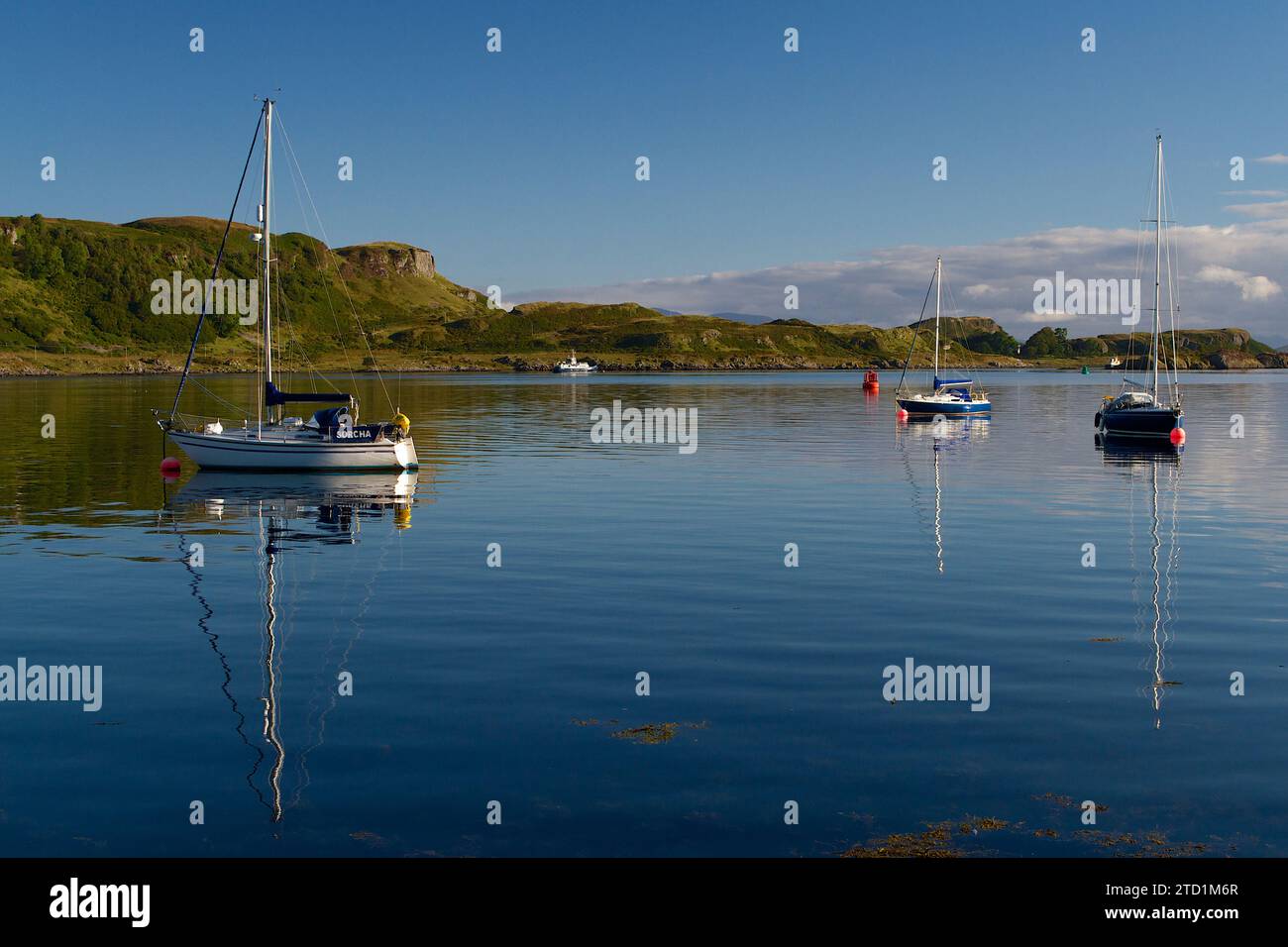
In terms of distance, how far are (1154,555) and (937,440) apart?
46.6m

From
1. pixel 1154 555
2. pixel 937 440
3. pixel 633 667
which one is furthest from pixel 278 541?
pixel 937 440

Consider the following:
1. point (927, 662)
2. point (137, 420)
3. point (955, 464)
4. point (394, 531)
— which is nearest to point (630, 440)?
point (955, 464)

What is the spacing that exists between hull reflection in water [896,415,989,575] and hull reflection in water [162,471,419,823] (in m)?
15.4

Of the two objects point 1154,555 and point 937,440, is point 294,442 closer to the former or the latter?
point 1154,555

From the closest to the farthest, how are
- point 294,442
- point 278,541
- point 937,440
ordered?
point 278,541
point 294,442
point 937,440

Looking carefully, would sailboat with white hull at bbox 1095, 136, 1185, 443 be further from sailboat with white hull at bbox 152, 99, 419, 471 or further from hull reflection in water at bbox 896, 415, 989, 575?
sailboat with white hull at bbox 152, 99, 419, 471

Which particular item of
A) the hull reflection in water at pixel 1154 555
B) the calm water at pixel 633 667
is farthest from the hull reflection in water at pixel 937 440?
the hull reflection in water at pixel 1154 555

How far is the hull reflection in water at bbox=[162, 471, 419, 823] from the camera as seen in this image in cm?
1527

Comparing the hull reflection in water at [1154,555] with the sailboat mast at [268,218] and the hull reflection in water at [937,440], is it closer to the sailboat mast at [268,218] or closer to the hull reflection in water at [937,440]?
the hull reflection in water at [937,440]

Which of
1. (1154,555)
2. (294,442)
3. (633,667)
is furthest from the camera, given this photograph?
(294,442)

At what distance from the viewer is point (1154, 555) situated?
31141 mm

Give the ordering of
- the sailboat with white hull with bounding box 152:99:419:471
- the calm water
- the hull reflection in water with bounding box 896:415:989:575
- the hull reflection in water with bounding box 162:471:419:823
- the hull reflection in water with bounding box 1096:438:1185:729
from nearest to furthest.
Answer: the calm water < the hull reflection in water with bounding box 162:471:419:823 < the hull reflection in water with bounding box 1096:438:1185:729 < the hull reflection in water with bounding box 896:415:989:575 < the sailboat with white hull with bounding box 152:99:419:471

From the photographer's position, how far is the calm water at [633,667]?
1290cm

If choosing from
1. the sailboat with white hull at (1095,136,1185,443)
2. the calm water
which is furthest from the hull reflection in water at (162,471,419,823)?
the sailboat with white hull at (1095,136,1185,443)
